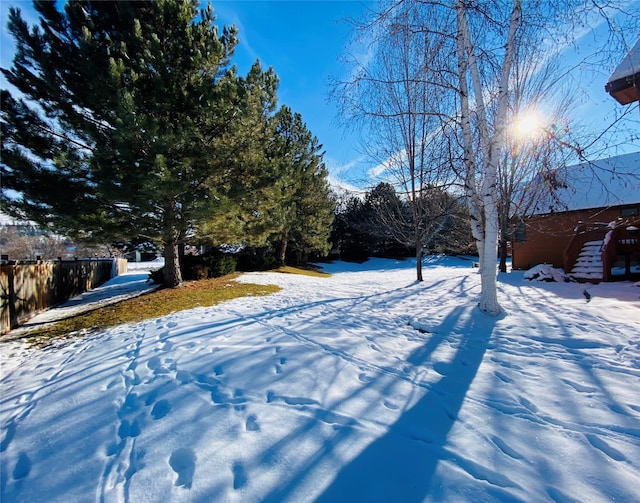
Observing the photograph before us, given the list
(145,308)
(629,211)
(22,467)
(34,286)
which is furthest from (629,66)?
(34,286)

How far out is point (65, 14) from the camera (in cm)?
726

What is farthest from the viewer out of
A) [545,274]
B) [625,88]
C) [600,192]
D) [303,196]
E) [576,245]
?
[303,196]

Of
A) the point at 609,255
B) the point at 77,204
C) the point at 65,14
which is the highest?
the point at 65,14

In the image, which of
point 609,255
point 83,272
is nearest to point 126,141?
point 83,272

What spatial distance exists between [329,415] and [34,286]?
29.9 feet

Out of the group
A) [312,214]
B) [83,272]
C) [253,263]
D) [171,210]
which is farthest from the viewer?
[312,214]

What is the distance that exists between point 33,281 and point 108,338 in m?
4.77

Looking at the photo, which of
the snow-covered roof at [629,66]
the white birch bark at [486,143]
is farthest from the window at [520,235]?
the white birch bark at [486,143]

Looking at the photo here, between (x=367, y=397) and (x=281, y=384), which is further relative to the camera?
(x=281, y=384)

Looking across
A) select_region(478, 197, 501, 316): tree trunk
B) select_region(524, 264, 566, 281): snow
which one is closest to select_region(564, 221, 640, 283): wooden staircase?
select_region(524, 264, 566, 281): snow

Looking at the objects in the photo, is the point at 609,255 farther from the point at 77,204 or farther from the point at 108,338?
the point at 77,204

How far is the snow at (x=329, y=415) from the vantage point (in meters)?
1.75

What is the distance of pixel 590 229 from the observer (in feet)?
27.8

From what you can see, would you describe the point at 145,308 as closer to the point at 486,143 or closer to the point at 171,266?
the point at 171,266
